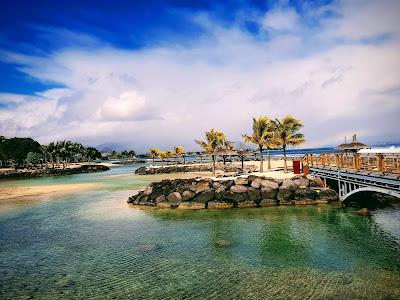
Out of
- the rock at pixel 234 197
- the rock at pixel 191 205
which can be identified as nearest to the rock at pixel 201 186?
the rock at pixel 191 205

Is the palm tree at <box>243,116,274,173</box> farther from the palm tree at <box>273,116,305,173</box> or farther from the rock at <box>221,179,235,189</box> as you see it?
the rock at <box>221,179,235,189</box>

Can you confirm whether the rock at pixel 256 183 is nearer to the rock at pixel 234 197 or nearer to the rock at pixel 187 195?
the rock at pixel 234 197

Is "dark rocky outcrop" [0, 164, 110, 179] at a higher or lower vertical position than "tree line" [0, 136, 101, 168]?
lower

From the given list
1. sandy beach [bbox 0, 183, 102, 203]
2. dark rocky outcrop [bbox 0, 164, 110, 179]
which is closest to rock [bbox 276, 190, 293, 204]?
sandy beach [bbox 0, 183, 102, 203]

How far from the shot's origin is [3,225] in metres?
24.0

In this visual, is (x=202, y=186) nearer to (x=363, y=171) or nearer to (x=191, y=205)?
(x=191, y=205)

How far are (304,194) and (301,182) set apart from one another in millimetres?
1853

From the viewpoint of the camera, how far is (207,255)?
1502cm

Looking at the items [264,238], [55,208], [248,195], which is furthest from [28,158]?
[264,238]

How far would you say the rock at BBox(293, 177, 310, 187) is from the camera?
93.1ft

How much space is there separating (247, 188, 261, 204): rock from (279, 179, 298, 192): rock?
230 cm

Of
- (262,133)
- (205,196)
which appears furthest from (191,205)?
(262,133)

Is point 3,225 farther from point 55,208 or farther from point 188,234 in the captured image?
point 188,234

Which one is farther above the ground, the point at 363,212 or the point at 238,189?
the point at 238,189
